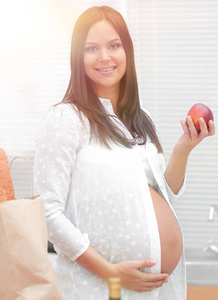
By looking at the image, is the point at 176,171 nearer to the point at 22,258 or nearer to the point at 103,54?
the point at 103,54

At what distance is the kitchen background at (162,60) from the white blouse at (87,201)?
132cm

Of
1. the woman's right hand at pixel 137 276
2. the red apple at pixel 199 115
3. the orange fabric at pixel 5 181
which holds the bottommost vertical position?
the orange fabric at pixel 5 181

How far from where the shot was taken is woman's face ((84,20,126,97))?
154cm

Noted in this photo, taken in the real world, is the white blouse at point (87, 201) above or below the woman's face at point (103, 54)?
below

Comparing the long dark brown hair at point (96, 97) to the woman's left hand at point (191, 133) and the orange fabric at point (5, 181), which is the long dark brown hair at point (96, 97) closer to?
the woman's left hand at point (191, 133)

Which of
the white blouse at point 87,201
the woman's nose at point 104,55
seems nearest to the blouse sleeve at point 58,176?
the white blouse at point 87,201

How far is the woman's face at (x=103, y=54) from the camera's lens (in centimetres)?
154

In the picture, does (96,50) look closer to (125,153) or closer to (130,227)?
(125,153)

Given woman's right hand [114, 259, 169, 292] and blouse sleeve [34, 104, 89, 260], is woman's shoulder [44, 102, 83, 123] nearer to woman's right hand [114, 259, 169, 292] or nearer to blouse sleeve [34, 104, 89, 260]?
blouse sleeve [34, 104, 89, 260]

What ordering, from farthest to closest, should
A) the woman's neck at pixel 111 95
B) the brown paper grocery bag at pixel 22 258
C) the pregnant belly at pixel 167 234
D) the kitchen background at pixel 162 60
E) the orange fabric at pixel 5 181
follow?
the kitchen background at pixel 162 60, the orange fabric at pixel 5 181, the woman's neck at pixel 111 95, the pregnant belly at pixel 167 234, the brown paper grocery bag at pixel 22 258

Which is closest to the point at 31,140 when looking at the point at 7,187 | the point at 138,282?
the point at 7,187

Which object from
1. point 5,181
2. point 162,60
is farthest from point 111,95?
point 162,60

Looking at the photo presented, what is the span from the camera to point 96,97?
1582 mm

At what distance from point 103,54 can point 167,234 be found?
0.55 m
